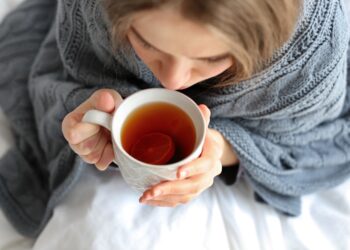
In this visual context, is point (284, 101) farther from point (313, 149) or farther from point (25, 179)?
point (25, 179)

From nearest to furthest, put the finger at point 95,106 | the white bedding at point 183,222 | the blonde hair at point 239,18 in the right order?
1. the blonde hair at point 239,18
2. the finger at point 95,106
3. the white bedding at point 183,222

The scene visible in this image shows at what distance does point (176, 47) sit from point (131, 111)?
10 cm

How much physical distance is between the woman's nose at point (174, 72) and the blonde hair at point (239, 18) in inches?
2.1

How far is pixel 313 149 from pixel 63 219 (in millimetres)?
420

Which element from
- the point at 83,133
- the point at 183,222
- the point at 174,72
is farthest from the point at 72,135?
the point at 183,222

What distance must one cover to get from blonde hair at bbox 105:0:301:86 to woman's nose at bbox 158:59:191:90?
0.05 metres

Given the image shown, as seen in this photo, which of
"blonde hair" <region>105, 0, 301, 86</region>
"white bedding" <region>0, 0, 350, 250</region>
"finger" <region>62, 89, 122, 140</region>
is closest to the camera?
"blonde hair" <region>105, 0, 301, 86</region>

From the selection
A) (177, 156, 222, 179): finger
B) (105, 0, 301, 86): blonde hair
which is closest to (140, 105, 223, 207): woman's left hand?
(177, 156, 222, 179): finger

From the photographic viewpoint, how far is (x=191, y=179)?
0.62 m

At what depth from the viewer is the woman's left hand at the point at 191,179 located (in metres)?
0.55

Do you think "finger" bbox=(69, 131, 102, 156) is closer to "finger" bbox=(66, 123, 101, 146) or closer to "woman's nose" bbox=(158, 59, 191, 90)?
"finger" bbox=(66, 123, 101, 146)

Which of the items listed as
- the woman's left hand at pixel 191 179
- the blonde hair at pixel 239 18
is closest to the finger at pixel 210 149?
the woman's left hand at pixel 191 179

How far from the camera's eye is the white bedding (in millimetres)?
750

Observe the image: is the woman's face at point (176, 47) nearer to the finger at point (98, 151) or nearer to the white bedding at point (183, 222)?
the finger at point (98, 151)
